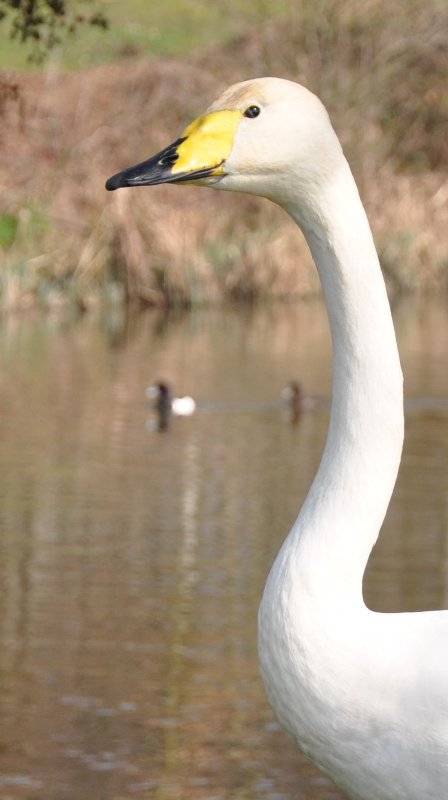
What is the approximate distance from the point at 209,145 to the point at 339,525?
855mm

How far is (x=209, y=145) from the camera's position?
4066mm

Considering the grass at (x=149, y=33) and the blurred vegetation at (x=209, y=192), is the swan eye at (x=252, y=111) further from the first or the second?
the grass at (x=149, y=33)

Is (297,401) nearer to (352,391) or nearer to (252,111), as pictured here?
(352,391)

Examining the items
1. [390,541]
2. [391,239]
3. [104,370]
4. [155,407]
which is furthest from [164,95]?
[390,541]

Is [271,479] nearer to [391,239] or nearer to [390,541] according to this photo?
[390,541]

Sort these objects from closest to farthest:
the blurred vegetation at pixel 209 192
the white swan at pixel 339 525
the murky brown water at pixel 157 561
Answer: the white swan at pixel 339 525
the murky brown water at pixel 157 561
the blurred vegetation at pixel 209 192

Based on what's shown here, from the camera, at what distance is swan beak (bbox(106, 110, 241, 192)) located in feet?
13.3

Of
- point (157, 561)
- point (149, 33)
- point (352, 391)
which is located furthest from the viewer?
point (149, 33)

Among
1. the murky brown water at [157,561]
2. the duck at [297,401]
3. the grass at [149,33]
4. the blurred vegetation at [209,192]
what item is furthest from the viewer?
the grass at [149,33]

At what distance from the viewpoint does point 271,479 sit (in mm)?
13391

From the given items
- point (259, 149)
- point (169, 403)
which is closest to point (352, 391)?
point (259, 149)

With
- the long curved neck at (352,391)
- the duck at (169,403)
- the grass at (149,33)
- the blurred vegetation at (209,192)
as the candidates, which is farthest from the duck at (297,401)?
the grass at (149,33)

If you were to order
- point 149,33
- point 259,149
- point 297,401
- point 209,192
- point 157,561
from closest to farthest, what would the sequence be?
point 259,149, point 157,561, point 297,401, point 209,192, point 149,33

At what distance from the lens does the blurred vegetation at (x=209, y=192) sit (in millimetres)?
28953
